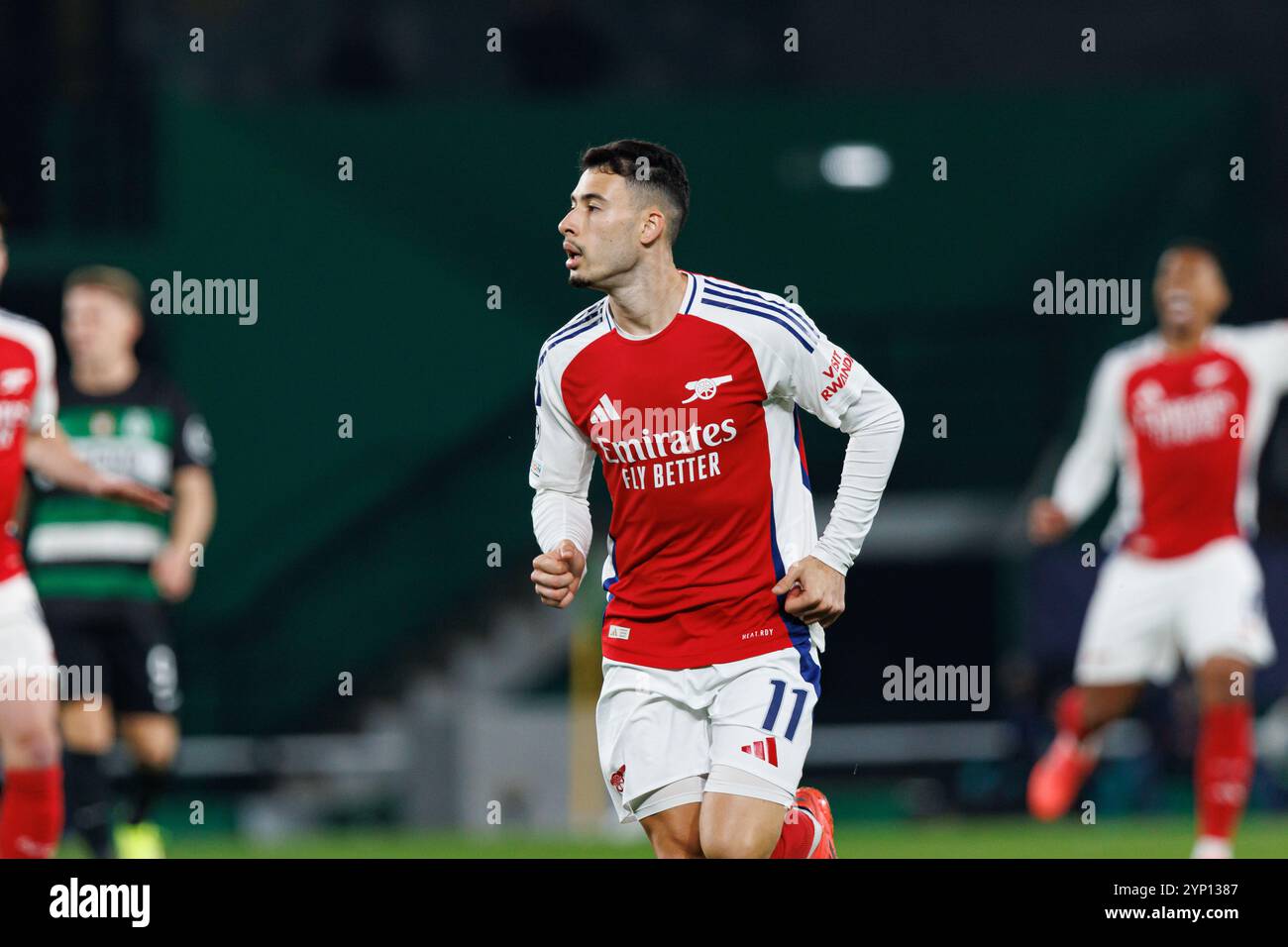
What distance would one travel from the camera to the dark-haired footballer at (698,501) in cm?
504

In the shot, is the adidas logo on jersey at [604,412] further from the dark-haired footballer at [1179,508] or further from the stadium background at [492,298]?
the stadium background at [492,298]

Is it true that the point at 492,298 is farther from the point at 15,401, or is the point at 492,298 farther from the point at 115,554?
the point at 15,401

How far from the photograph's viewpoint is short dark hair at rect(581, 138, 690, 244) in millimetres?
5129

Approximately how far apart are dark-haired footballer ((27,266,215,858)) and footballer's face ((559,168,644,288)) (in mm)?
3278

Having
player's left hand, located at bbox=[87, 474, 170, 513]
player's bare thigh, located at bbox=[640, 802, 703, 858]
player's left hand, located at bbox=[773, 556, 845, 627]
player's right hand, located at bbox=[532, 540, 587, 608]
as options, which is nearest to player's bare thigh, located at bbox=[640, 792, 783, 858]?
player's bare thigh, located at bbox=[640, 802, 703, 858]

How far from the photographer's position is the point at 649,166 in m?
5.16

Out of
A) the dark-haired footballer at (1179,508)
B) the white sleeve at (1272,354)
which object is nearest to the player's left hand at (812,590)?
the dark-haired footballer at (1179,508)

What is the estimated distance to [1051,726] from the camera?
13.5 m

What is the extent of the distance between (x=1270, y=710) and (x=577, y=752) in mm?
4857

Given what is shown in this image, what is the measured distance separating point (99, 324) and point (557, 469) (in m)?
3.79

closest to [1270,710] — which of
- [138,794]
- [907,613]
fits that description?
[907,613]

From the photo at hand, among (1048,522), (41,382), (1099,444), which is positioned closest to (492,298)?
(1099,444)

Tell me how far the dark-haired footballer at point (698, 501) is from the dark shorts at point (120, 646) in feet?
11.3
